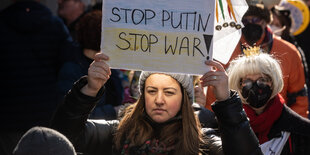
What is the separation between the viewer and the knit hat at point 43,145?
2.20m

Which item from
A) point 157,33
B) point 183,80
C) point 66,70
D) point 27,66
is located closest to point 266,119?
point 183,80

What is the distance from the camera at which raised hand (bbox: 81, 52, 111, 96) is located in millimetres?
3215

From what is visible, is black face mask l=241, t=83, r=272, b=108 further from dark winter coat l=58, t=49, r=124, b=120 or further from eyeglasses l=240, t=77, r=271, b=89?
dark winter coat l=58, t=49, r=124, b=120

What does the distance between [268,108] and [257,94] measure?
0.12m

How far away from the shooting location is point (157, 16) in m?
3.30

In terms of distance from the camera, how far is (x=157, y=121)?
3.51 metres

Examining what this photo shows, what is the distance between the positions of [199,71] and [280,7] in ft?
15.3

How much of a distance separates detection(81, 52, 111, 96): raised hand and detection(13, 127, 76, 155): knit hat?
952mm

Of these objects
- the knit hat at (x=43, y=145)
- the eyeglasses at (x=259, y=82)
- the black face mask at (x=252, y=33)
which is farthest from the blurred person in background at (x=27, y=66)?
the knit hat at (x=43, y=145)

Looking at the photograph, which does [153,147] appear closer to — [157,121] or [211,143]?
[157,121]

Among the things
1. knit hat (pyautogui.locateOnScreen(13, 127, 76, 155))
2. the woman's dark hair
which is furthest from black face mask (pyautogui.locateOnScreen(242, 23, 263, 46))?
knit hat (pyautogui.locateOnScreen(13, 127, 76, 155))

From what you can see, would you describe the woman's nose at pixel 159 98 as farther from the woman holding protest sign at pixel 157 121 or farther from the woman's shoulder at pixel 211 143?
the woman's shoulder at pixel 211 143

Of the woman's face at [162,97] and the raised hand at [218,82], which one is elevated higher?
the raised hand at [218,82]

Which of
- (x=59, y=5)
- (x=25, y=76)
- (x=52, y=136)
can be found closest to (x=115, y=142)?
(x=52, y=136)
